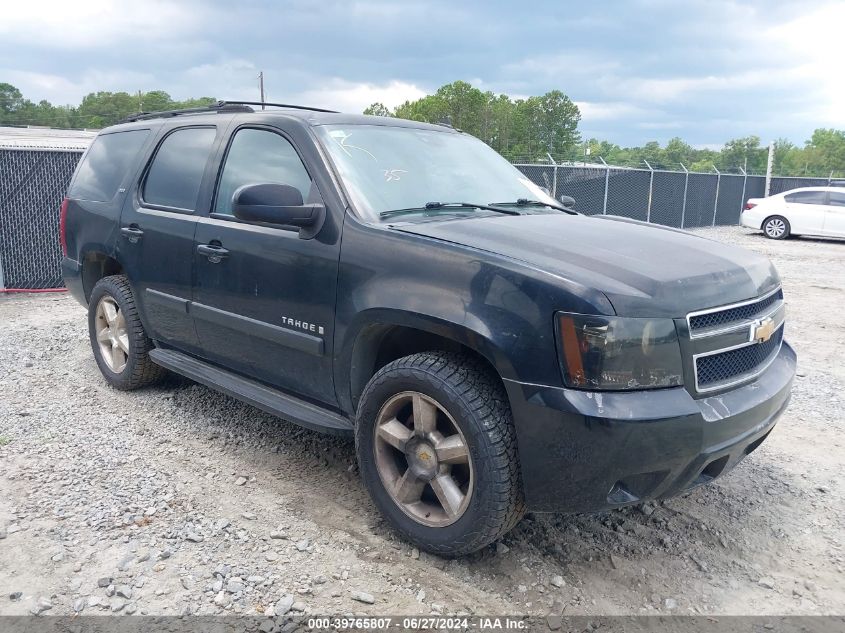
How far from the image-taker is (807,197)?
1850 centimetres

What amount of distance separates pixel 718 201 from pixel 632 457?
74.3 feet

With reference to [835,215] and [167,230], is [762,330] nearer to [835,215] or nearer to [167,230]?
[167,230]

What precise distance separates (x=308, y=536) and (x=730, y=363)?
6.64 ft

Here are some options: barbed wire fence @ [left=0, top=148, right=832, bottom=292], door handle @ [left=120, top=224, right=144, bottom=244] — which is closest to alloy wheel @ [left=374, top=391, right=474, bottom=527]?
door handle @ [left=120, top=224, right=144, bottom=244]

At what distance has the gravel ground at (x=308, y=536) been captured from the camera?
2.78 m

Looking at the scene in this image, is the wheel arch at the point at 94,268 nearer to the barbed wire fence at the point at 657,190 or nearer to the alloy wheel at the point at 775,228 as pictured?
the barbed wire fence at the point at 657,190

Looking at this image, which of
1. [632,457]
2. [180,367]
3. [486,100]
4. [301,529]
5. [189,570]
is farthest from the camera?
[486,100]

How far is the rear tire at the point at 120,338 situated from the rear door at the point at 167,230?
0.18 metres

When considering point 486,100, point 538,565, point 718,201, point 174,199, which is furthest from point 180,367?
point 486,100

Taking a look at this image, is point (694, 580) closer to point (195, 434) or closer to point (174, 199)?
point (195, 434)

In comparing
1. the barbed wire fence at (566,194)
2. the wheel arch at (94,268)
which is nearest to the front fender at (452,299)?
the wheel arch at (94,268)

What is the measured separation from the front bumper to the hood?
14.1 inches

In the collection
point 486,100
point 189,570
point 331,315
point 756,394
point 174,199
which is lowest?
point 189,570

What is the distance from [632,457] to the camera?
2.55m
